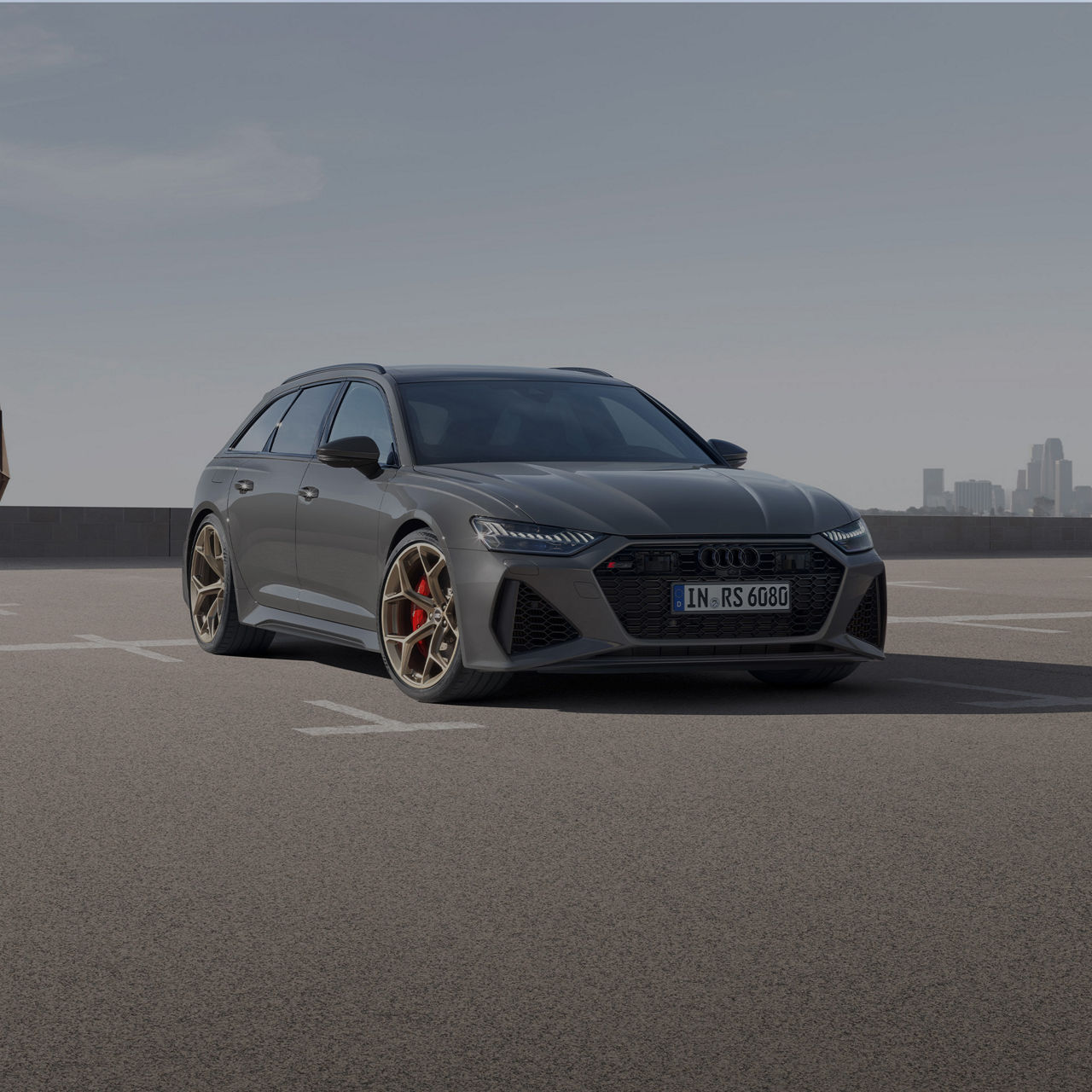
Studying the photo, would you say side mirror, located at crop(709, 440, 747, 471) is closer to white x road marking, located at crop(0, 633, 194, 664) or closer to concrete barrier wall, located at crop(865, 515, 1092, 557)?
white x road marking, located at crop(0, 633, 194, 664)

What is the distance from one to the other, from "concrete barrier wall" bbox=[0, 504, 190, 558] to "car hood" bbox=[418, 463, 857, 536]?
61.4 ft

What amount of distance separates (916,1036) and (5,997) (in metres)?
1.68

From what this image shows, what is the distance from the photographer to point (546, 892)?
3.95 m

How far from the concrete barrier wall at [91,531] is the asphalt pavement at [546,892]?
60.7ft

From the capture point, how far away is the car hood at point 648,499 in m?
6.97

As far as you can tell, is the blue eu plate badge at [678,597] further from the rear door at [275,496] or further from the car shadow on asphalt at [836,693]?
the rear door at [275,496]

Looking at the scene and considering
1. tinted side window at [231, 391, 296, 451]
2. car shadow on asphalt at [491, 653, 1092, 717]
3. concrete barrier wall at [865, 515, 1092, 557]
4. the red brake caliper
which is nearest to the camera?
car shadow on asphalt at [491, 653, 1092, 717]

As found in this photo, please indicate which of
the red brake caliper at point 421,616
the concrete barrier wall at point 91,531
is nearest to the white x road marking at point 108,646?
the red brake caliper at point 421,616

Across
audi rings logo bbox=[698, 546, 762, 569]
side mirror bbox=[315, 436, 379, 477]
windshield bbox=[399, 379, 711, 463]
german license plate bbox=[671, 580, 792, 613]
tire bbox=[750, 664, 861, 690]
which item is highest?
windshield bbox=[399, 379, 711, 463]

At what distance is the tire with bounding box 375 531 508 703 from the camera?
7.14 metres

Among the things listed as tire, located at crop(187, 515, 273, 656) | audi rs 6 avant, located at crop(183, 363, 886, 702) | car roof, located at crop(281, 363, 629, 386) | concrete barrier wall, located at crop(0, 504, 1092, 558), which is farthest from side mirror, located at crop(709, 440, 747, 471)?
concrete barrier wall, located at crop(0, 504, 1092, 558)

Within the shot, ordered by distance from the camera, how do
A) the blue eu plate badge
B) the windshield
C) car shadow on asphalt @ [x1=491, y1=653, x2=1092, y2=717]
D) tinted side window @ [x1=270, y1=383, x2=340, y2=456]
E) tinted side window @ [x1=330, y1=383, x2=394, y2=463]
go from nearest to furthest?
1. the blue eu plate badge
2. car shadow on asphalt @ [x1=491, y1=653, x2=1092, y2=717]
3. the windshield
4. tinted side window @ [x1=330, y1=383, x2=394, y2=463]
5. tinted side window @ [x1=270, y1=383, x2=340, y2=456]

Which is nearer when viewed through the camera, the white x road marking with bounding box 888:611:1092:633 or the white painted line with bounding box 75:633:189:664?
the white painted line with bounding box 75:633:189:664

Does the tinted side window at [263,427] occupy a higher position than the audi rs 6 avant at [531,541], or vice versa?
the tinted side window at [263,427]
